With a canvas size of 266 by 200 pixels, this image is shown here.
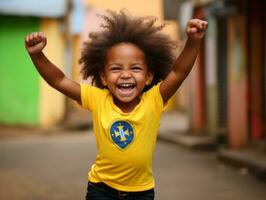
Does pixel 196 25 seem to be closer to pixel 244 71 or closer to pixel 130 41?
pixel 130 41

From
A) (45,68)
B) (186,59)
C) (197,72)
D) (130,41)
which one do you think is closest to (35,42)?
(45,68)

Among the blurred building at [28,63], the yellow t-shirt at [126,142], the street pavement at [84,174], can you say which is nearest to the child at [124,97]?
the yellow t-shirt at [126,142]

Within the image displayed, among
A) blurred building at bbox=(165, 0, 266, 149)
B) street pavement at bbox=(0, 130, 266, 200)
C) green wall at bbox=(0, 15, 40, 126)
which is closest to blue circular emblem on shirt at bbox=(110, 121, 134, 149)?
street pavement at bbox=(0, 130, 266, 200)

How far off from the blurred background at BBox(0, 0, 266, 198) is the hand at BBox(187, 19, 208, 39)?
1172 mm

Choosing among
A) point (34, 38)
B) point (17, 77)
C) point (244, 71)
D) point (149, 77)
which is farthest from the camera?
point (17, 77)

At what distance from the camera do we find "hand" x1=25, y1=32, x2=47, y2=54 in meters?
3.10

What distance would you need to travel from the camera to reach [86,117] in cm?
1717

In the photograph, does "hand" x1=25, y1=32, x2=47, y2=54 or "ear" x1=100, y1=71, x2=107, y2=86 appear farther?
"ear" x1=100, y1=71, x2=107, y2=86

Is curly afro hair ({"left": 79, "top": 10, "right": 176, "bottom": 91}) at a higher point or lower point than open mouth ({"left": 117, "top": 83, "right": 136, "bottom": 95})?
higher

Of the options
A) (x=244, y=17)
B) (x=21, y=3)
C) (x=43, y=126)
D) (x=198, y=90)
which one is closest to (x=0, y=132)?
(x=43, y=126)

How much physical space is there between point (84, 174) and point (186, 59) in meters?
4.94

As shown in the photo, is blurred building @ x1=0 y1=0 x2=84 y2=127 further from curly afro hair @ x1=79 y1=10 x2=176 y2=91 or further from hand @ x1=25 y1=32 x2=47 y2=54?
hand @ x1=25 y1=32 x2=47 y2=54

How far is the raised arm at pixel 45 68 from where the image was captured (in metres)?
3.11

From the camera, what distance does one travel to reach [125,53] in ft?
10.6
